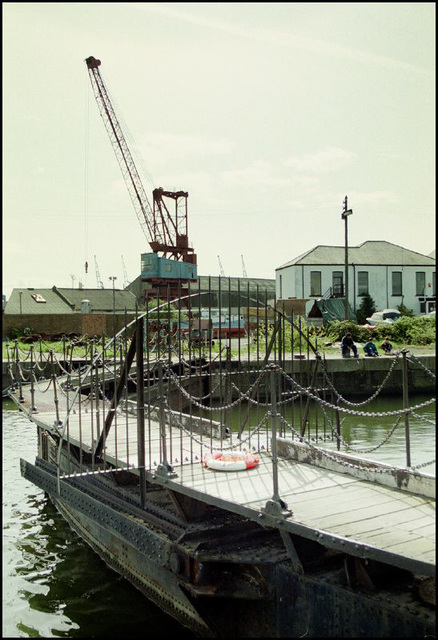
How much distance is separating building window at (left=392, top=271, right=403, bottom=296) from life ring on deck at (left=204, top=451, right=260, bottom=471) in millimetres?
50709

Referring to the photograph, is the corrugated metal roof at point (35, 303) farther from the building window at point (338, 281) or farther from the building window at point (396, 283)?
the building window at point (396, 283)

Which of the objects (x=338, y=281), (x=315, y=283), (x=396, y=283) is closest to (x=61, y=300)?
(x=315, y=283)

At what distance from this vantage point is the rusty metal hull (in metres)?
5.30

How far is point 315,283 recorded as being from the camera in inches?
2148

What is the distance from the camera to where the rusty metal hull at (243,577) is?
5297 mm

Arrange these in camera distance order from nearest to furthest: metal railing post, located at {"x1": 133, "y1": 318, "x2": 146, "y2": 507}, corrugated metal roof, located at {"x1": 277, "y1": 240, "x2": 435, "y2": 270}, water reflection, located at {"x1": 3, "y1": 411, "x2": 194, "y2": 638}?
metal railing post, located at {"x1": 133, "y1": 318, "x2": 146, "y2": 507} → water reflection, located at {"x1": 3, "y1": 411, "x2": 194, "y2": 638} → corrugated metal roof, located at {"x1": 277, "y1": 240, "x2": 435, "y2": 270}

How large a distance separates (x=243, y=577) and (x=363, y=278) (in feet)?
168

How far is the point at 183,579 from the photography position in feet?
21.7

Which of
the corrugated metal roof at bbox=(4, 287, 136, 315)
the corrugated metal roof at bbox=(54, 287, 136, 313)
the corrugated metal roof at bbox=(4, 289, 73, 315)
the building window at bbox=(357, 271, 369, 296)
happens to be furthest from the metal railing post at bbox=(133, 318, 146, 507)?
the corrugated metal roof at bbox=(54, 287, 136, 313)

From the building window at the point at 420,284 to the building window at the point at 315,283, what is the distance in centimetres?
958

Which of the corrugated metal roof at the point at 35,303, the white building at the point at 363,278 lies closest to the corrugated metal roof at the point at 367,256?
the white building at the point at 363,278

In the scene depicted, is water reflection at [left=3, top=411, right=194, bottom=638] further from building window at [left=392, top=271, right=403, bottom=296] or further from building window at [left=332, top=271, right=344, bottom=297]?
building window at [left=392, top=271, right=403, bottom=296]

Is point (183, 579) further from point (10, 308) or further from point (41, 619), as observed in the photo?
point (10, 308)

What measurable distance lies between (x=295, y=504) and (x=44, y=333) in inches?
1757
